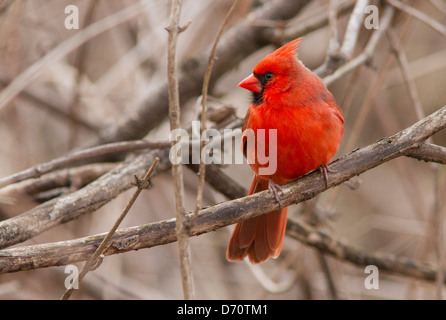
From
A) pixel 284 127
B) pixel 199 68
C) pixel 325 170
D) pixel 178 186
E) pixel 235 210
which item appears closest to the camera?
pixel 178 186

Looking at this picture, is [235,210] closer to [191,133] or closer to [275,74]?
[275,74]

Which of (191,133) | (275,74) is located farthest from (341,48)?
(191,133)

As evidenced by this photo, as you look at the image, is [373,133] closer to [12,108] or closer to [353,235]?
[353,235]

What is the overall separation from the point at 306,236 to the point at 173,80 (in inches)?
65.3

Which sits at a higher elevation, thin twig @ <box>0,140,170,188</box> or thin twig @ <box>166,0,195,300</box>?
thin twig @ <box>0,140,170,188</box>

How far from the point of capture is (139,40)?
4.01m

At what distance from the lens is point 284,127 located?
2.26 metres

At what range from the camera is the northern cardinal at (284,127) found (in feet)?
7.32

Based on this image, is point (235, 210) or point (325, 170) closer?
point (235, 210)

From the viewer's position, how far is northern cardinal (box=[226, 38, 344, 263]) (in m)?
2.23

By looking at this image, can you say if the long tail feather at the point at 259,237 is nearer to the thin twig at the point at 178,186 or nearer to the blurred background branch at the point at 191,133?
the blurred background branch at the point at 191,133

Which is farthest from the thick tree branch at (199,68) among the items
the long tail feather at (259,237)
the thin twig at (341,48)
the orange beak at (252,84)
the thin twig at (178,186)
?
the thin twig at (178,186)

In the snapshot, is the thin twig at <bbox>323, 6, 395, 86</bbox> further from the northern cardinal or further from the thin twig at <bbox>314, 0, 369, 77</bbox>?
the northern cardinal

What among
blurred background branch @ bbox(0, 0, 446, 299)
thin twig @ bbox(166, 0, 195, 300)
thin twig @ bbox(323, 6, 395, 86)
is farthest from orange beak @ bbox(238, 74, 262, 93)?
thin twig @ bbox(166, 0, 195, 300)
